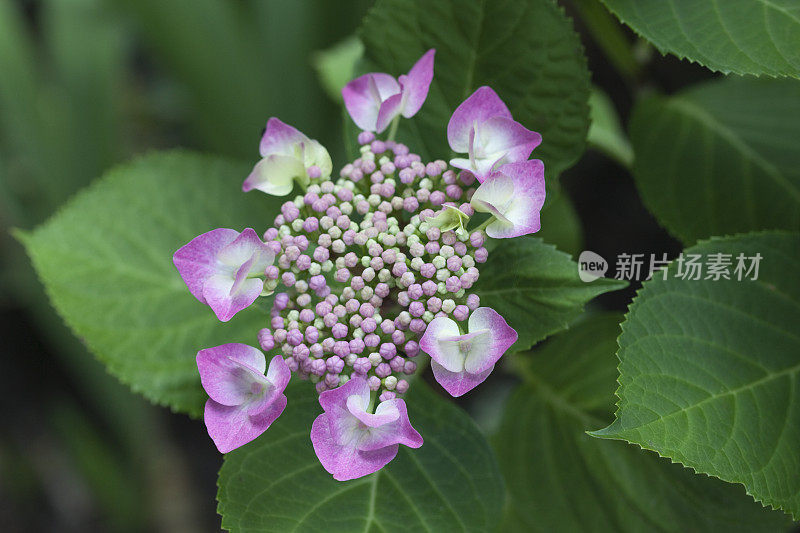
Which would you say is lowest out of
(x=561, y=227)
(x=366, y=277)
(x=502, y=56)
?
(x=561, y=227)

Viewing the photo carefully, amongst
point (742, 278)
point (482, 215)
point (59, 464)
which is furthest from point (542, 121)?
point (59, 464)

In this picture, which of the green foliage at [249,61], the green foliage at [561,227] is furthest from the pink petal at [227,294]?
the green foliage at [249,61]

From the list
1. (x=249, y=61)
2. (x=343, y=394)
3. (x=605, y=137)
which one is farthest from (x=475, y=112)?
(x=249, y=61)

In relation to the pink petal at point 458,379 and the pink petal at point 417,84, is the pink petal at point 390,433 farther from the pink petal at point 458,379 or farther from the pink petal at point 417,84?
the pink petal at point 417,84

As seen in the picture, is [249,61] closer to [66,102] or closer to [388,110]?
[66,102]

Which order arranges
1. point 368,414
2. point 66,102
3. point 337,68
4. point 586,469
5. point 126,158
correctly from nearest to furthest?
1. point 368,414
2. point 586,469
3. point 337,68
4. point 66,102
5. point 126,158

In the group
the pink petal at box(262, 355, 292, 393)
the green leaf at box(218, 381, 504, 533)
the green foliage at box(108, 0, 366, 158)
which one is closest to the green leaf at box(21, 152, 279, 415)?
the green leaf at box(218, 381, 504, 533)
